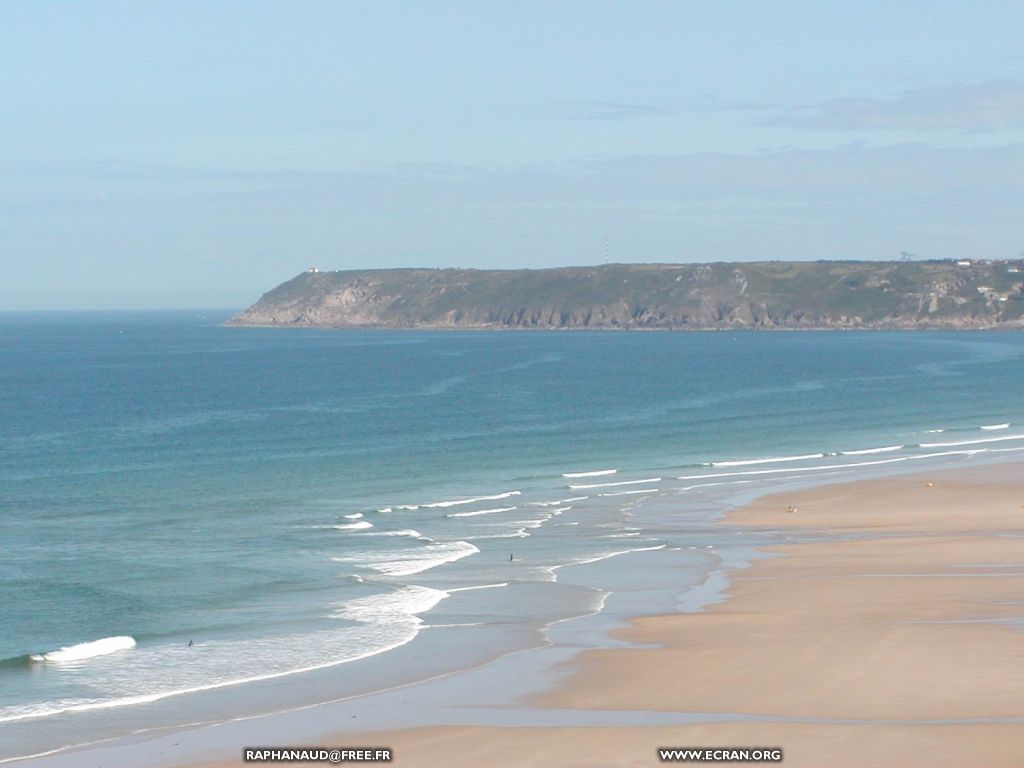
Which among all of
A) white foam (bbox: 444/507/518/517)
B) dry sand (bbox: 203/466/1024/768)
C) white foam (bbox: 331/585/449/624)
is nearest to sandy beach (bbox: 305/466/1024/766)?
dry sand (bbox: 203/466/1024/768)

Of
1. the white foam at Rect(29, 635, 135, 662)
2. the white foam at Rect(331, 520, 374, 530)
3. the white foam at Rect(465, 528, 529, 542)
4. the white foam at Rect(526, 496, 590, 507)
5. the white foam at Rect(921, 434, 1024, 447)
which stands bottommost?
the white foam at Rect(921, 434, 1024, 447)

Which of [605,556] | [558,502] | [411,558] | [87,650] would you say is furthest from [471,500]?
[87,650]

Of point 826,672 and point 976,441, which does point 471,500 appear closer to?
point 826,672

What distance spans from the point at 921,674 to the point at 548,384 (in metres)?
80.0

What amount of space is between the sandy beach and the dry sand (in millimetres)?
33

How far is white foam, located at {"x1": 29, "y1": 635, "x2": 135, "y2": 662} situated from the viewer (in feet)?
75.4

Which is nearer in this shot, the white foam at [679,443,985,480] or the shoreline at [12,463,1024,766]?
the shoreline at [12,463,1024,766]

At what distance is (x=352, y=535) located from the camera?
120 feet

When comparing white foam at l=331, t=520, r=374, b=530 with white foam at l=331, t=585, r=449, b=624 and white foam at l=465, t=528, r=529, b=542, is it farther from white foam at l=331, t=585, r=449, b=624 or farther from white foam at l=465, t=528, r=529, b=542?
white foam at l=331, t=585, r=449, b=624

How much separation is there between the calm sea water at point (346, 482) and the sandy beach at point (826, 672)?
164 inches

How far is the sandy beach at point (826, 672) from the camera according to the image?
1712cm

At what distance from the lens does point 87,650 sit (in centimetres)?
2348

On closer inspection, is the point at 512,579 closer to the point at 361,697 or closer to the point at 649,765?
the point at 361,697

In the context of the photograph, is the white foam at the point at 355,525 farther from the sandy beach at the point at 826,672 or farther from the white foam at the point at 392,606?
the sandy beach at the point at 826,672
